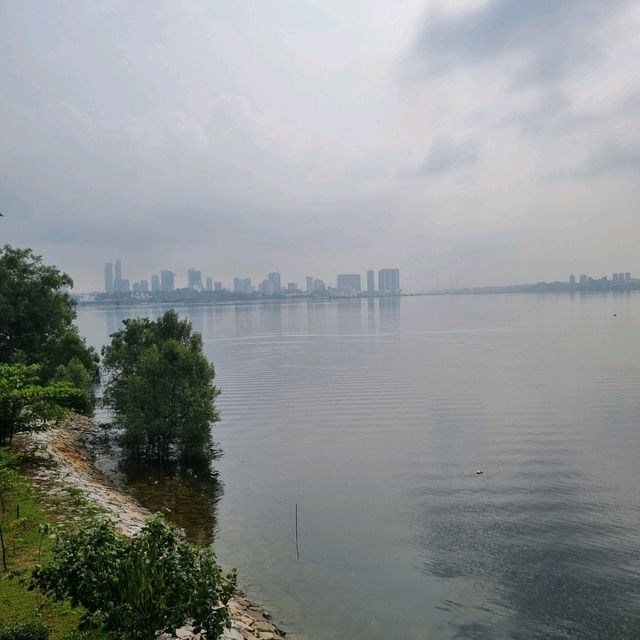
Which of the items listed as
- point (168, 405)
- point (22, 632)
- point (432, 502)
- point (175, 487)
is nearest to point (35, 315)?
point (168, 405)

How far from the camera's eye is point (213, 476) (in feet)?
104

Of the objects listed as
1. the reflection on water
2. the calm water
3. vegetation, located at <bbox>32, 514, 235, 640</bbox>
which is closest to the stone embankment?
the reflection on water

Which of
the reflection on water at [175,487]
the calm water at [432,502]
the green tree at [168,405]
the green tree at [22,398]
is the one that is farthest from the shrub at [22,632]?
the green tree at [168,405]

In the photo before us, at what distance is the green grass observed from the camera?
11617mm

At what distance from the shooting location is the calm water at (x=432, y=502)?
1806 centimetres

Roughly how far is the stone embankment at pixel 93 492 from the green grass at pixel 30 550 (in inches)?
17.5

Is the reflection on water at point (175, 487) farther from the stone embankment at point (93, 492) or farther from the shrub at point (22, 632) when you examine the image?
the shrub at point (22, 632)

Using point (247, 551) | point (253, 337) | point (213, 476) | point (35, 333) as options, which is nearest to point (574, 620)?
point (247, 551)

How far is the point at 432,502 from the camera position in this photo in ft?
88.3

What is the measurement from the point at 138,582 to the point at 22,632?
236 cm

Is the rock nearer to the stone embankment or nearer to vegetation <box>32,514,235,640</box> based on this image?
the stone embankment

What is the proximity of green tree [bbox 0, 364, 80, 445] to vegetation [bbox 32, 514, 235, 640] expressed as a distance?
30.1 feet

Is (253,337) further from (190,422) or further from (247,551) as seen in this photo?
(247,551)

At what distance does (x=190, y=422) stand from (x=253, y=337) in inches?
3518
